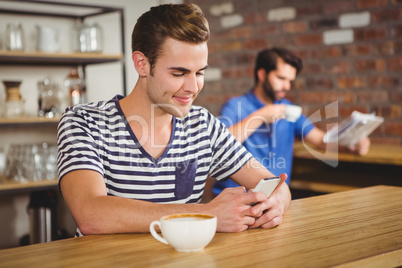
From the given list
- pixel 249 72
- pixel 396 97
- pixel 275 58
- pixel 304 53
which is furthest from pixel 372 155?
pixel 249 72

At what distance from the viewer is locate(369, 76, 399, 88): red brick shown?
3061 mm

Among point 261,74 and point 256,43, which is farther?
point 256,43

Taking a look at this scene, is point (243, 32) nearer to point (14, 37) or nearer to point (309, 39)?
point (309, 39)

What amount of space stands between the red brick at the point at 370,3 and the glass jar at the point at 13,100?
2.13 meters

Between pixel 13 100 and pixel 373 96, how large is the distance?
219cm

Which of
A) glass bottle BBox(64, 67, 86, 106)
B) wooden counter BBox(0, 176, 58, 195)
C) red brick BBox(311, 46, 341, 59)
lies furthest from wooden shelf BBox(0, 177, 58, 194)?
red brick BBox(311, 46, 341, 59)

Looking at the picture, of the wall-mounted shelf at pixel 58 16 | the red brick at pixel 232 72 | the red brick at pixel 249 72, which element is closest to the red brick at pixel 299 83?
the red brick at pixel 249 72

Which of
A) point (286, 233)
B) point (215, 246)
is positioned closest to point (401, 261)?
point (286, 233)

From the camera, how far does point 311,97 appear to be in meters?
3.45

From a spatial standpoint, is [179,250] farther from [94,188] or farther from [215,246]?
[94,188]

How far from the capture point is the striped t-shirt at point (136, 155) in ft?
4.51

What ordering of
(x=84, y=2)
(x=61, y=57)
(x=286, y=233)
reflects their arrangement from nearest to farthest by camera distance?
(x=286, y=233) < (x=61, y=57) < (x=84, y=2)

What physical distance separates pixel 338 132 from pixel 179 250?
2088 mm

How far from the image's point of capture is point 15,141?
3.27m
